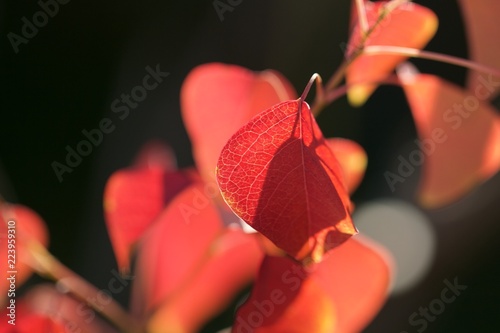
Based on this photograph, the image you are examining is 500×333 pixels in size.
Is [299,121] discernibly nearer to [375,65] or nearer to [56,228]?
[375,65]

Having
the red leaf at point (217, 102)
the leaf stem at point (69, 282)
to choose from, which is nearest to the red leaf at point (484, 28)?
the red leaf at point (217, 102)

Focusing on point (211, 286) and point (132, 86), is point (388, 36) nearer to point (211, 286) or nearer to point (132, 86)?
point (211, 286)

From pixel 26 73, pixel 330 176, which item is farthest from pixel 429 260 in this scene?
pixel 26 73

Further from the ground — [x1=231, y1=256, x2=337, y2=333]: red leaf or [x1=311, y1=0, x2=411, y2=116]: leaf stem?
[x1=311, y1=0, x2=411, y2=116]: leaf stem

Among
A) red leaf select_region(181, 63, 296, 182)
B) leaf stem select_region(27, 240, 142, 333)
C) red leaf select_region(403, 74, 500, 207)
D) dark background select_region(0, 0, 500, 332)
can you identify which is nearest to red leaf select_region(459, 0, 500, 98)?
red leaf select_region(403, 74, 500, 207)

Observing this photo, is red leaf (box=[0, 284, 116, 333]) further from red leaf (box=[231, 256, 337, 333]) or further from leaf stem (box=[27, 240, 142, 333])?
red leaf (box=[231, 256, 337, 333])
